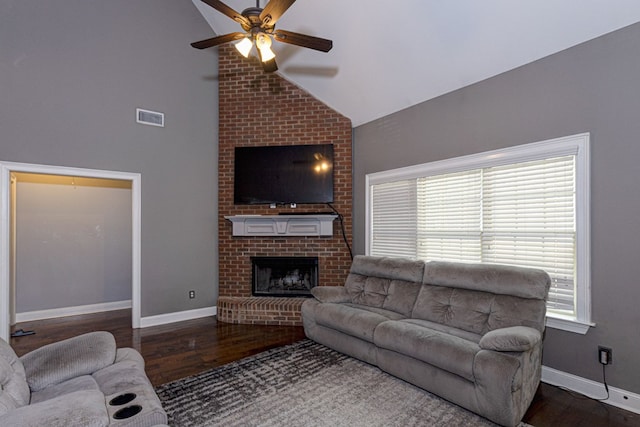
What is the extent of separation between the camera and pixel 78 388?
1.76 m

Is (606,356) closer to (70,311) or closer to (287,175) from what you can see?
(287,175)

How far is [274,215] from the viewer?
4.69 metres

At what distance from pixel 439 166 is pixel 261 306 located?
9.37 ft

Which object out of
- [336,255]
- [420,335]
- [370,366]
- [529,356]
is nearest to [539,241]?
[529,356]

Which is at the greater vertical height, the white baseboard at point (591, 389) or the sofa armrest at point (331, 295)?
the sofa armrest at point (331, 295)

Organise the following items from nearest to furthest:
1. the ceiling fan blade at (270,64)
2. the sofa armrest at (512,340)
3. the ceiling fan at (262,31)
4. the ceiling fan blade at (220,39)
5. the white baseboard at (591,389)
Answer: the sofa armrest at (512,340) < the white baseboard at (591,389) < the ceiling fan at (262,31) < the ceiling fan blade at (220,39) < the ceiling fan blade at (270,64)

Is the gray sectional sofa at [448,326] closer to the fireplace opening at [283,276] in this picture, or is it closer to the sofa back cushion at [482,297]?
the sofa back cushion at [482,297]

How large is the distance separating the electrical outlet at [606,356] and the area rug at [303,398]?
3.53 feet

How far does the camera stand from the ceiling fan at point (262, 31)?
2.55 metres

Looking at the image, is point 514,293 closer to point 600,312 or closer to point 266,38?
point 600,312

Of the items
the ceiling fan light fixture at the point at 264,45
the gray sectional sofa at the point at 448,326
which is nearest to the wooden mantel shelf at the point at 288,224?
the gray sectional sofa at the point at 448,326

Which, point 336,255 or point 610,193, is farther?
point 336,255

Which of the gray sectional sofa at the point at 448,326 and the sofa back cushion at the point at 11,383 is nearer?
the sofa back cushion at the point at 11,383

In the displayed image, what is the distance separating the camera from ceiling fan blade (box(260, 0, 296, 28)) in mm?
2449
